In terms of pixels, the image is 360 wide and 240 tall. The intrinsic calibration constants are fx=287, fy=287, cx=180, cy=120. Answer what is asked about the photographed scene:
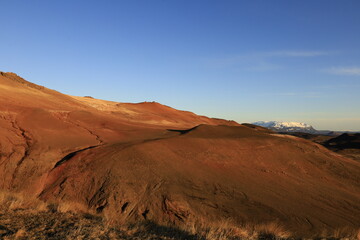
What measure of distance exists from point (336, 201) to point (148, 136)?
1049 cm

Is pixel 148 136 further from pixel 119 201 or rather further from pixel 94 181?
pixel 119 201

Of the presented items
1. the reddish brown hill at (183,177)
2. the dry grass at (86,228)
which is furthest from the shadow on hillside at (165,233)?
the reddish brown hill at (183,177)

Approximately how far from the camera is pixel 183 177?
1134cm

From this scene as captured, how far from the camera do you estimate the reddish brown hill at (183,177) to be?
31.7ft

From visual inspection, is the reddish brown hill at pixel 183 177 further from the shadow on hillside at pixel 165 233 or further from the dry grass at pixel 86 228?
the shadow on hillside at pixel 165 233

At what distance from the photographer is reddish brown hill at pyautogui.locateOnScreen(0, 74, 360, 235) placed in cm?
965

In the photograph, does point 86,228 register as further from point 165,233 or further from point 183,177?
point 183,177

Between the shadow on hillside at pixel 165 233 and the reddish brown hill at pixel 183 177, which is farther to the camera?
the reddish brown hill at pixel 183 177

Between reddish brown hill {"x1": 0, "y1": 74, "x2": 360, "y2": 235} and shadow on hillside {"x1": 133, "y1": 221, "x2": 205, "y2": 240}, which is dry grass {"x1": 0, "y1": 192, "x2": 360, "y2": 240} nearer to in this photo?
shadow on hillside {"x1": 133, "y1": 221, "x2": 205, "y2": 240}

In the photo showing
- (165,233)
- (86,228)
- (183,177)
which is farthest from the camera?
(183,177)

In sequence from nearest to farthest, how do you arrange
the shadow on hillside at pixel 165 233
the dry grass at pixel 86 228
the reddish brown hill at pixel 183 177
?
the dry grass at pixel 86 228 < the shadow on hillside at pixel 165 233 < the reddish brown hill at pixel 183 177

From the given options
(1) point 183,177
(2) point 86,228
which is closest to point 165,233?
(2) point 86,228

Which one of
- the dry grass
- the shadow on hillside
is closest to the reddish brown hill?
the dry grass

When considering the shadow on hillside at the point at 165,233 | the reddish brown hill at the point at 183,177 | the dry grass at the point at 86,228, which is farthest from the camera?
the reddish brown hill at the point at 183,177
